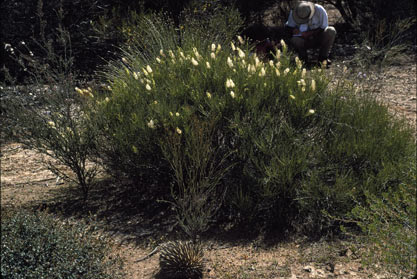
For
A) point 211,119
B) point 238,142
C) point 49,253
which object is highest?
point 211,119

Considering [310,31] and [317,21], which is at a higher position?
[317,21]

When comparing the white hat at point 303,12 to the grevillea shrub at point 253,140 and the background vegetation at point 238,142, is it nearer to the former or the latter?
the background vegetation at point 238,142

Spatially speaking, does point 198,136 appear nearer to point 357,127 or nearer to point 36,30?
point 357,127

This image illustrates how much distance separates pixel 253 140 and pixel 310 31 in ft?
14.8

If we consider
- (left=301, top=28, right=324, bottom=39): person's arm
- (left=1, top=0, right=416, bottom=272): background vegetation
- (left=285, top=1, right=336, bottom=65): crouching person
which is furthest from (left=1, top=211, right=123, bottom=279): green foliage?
(left=301, top=28, right=324, bottom=39): person's arm

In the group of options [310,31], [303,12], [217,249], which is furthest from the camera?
[310,31]

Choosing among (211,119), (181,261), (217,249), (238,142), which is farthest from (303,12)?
(181,261)

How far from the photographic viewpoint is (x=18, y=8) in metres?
9.04

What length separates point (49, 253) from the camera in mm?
3539

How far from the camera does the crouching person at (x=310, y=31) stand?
8.01 metres

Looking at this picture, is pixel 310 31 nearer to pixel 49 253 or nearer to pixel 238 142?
pixel 238 142

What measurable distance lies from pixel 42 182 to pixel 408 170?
→ 3.38 m

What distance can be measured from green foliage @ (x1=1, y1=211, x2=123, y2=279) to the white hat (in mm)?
5153

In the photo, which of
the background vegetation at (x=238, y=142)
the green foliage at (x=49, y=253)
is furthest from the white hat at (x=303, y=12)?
the green foliage at (x=49, y=253)
